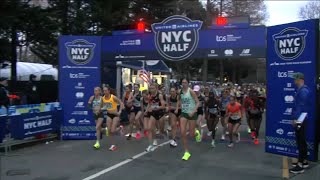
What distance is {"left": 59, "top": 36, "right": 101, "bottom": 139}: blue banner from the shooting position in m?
15.3

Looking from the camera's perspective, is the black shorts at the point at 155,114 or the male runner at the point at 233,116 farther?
Answer: the male runner at the point at 233,116

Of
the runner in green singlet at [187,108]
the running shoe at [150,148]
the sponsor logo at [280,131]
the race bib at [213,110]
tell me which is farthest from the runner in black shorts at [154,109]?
the sponsor logo at [280,131]

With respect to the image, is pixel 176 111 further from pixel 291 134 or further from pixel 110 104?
pixel 291 134

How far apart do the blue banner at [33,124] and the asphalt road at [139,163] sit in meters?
0.45

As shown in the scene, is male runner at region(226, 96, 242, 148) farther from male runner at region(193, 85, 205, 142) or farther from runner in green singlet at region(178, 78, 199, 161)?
runner in green singlet at region(178, 78, 199, 161)

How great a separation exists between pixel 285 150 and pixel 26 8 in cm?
1383

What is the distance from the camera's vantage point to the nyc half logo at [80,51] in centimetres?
1531

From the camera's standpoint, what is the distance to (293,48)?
8461mm

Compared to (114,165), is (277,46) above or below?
above

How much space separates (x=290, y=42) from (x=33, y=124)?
8.04 metres

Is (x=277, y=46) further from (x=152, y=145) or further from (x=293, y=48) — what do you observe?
(x=152, y=145)

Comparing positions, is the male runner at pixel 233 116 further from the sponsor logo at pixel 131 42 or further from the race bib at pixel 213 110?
the sponsor logo at pixel 131 42

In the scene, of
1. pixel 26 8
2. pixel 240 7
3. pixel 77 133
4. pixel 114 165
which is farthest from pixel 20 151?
pixel 240 7

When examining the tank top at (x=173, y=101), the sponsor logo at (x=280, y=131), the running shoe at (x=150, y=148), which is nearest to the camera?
the sponsor logo at (x=280, y=131)
